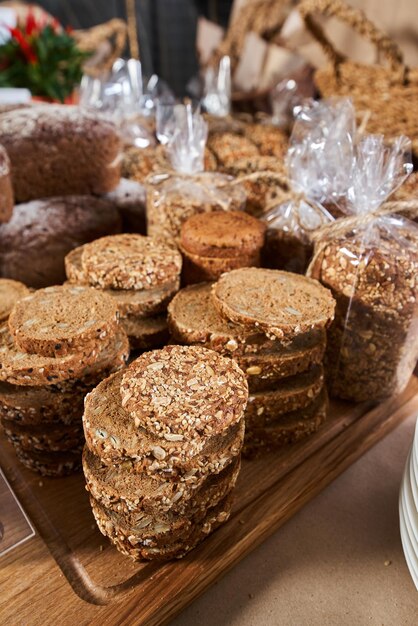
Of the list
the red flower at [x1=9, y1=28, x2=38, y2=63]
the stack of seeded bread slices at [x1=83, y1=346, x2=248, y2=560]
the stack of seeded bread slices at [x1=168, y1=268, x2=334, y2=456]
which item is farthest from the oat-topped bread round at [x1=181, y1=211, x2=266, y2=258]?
the red flower at [x1=9, y1=28, x2=38, y2=63]

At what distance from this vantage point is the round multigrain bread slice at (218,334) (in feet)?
4.24

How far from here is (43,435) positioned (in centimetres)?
128

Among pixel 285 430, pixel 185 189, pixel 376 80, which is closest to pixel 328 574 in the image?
pixel 285 430

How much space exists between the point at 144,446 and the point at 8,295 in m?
0.73

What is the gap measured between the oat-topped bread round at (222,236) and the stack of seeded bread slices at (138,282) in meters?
0.10

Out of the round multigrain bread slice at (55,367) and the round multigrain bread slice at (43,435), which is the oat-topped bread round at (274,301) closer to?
the round multigrain bread slice at (55,367)

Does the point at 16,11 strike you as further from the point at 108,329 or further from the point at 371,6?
the point at 108,329

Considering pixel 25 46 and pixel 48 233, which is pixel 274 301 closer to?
pixel 48 233

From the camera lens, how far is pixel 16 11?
12.4 feet

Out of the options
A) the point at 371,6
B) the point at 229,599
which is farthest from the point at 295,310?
the point at 371,6

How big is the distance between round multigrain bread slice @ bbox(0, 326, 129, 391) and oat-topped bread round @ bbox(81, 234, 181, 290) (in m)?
0.27

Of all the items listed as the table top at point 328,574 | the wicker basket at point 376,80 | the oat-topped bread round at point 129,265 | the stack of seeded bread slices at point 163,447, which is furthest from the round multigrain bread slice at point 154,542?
the wicker basket at point 376,80

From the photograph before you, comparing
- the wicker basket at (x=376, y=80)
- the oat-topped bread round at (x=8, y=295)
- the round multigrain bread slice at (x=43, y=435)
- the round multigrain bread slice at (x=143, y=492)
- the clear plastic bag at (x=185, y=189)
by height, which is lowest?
the round multigrain bread slice at (x=43, y=435)

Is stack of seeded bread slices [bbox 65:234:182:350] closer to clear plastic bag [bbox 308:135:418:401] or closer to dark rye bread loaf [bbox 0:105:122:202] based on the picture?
clear plastic bag [bbox 308:135:418:401]
